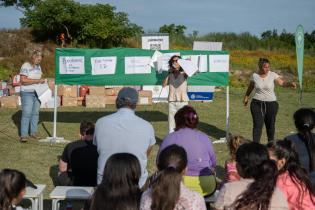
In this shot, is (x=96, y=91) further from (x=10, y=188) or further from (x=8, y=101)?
(x=10, y=188)

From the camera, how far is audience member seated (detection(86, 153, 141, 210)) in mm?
3656

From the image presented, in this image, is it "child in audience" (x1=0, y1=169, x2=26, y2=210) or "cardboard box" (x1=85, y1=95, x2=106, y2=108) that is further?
"cardboard box" (x1=85, y1=95, x2=106, y2=108)

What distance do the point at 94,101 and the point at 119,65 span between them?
5.48m

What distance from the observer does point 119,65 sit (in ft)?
34.0

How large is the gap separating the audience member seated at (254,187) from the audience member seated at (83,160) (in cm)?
240

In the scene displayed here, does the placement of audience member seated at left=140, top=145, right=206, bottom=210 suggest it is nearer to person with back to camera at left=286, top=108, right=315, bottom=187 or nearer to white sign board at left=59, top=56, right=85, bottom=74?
person with back to camera at left=286, top=108, right=315, bottom=187

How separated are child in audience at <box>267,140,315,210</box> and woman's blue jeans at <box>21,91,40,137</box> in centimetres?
634

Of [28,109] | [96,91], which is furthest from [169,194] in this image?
[96,91]

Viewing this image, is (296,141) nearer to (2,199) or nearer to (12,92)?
(2,199)

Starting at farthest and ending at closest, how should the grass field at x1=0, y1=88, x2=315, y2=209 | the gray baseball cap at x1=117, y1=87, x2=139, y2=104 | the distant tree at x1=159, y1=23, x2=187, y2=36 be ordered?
the distant tree at x1=159, y1=23, x2=187, y2=36, the grass field at x1=0, y1=88, x2=315, y2=209, the gray baseball cap at x1=117, y1=87, x2=139, y2=104

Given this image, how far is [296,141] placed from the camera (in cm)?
519

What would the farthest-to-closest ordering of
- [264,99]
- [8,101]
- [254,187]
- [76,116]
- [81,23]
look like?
1. [81,23]
2. [8,101]
3. [76,116]
4. [264,99]
5. [254,187]

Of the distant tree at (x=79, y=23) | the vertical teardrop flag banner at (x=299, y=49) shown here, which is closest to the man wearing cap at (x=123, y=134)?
the vertical teardrop flag banner at (x=299, y=49)

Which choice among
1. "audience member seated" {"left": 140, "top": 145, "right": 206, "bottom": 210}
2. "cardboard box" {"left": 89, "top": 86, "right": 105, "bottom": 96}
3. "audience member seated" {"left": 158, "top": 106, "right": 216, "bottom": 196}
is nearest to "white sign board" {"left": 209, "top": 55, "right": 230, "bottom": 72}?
"audience member seated" {"left": 158, "top": 106, "right": 216, "bottom": 196}
